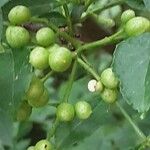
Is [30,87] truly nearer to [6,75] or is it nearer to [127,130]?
[6,75]

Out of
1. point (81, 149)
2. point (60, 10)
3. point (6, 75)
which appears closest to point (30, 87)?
point (6, 75)

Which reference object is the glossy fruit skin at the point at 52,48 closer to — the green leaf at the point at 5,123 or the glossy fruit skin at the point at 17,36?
the glossy fruit skin at the point at 17,36

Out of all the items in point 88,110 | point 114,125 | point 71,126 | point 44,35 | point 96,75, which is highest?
point 44,35

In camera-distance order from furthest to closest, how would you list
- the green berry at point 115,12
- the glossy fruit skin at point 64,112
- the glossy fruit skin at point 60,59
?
the green berry at point 115,12, the glossy fruit skin at point 64,112, the glossy fruit skin at point 60,59

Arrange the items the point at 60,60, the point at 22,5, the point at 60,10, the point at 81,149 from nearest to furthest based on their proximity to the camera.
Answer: the point at 60,60 < the point at 22,5 < the point at 60,10 < the point at 81,149

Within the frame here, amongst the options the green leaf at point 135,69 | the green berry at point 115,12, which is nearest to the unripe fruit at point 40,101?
the green leaf at point 135,69

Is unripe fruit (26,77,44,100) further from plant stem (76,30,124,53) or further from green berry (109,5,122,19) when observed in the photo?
green berry (109,5,122,19)

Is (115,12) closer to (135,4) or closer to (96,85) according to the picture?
(135,4)

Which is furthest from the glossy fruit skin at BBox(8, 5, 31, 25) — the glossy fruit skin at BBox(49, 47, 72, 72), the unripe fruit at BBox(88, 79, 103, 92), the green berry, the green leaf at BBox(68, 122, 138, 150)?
the green leaf at BBox(68, 122, 138, 150)
